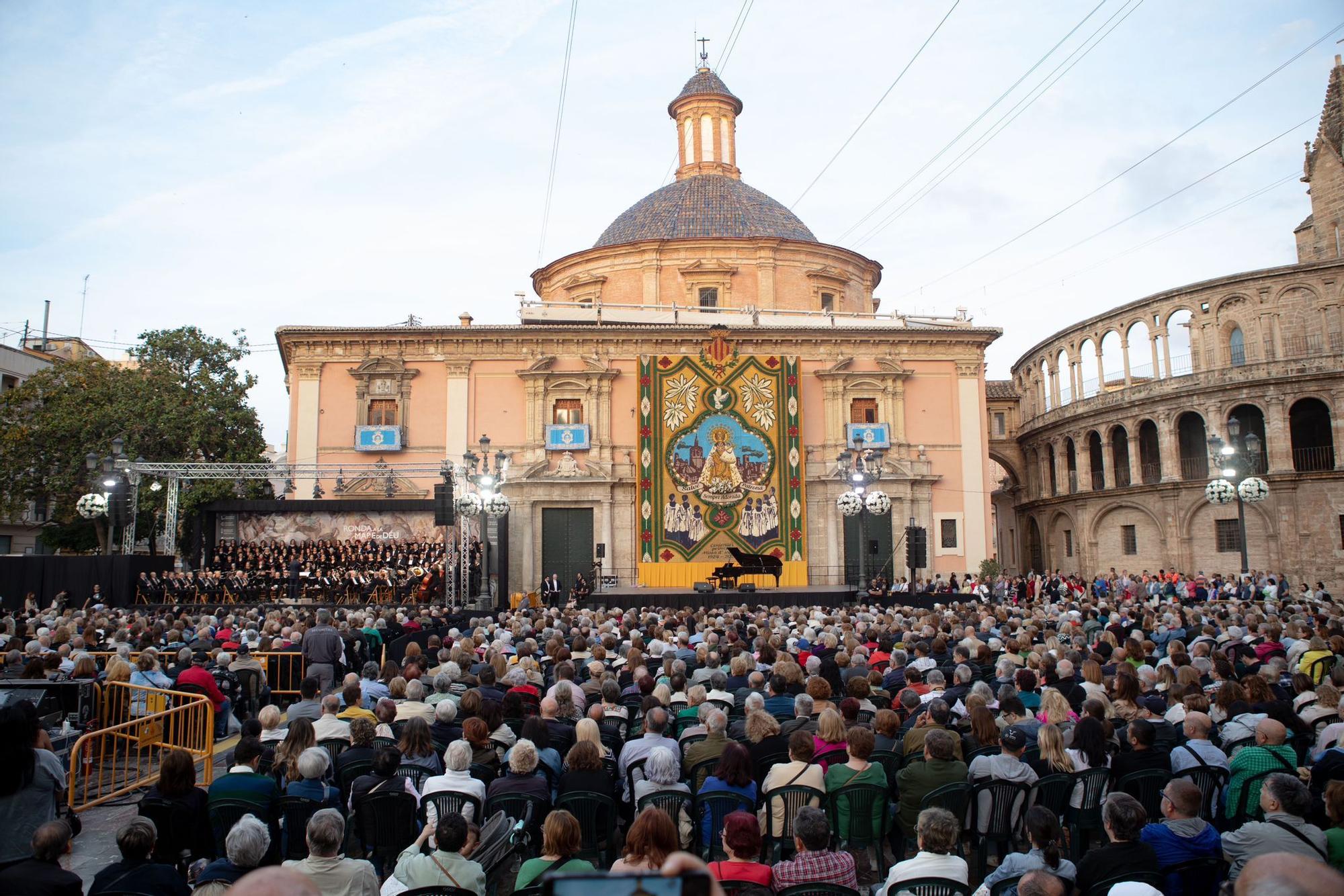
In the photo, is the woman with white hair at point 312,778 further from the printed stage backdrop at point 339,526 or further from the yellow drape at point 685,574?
the yellow drape at point 685,574

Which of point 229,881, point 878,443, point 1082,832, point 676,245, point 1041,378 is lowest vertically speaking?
point 1082,832

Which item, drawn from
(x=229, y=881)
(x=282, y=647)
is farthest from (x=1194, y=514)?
(x=229, y=881)

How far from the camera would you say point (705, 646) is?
11922 mm

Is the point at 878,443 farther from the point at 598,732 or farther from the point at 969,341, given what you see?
the point at 598,732

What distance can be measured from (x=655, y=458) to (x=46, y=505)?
101ft

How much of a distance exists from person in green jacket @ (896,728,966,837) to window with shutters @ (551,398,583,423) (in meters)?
29.7

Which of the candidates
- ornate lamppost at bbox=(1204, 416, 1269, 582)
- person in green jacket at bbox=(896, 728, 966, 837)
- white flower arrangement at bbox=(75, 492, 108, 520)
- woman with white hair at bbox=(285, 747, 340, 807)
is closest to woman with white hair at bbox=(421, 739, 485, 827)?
woman with white hair at bbox=(285, 747, 340, 807)

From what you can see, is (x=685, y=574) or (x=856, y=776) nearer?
(x=856, y=776)

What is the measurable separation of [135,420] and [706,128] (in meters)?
28.2

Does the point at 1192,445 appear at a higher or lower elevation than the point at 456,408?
lower

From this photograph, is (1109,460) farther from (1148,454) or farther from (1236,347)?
(1236,347)

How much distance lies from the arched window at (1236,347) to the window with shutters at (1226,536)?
22.6ft

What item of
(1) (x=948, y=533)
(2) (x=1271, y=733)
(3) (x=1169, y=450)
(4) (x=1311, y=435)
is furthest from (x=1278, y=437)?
(2) (x=1271, y=733)

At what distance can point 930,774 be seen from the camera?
6.87m
